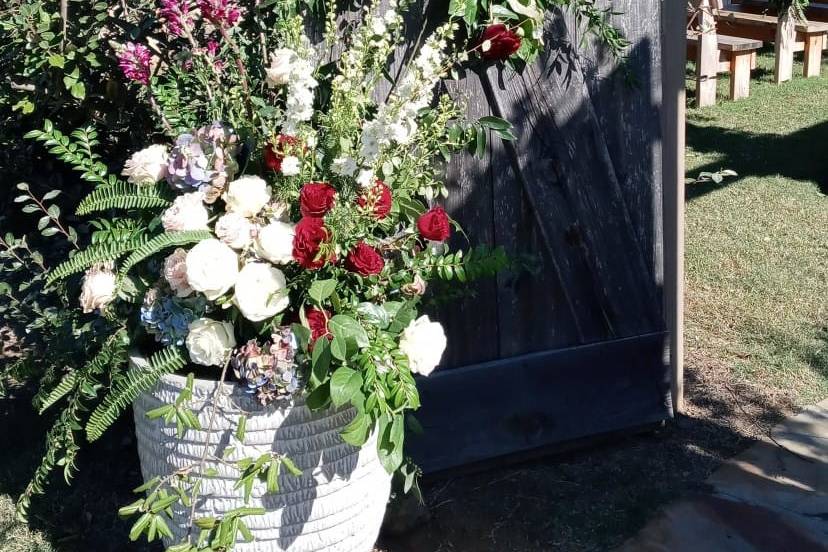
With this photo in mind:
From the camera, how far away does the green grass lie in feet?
13.7

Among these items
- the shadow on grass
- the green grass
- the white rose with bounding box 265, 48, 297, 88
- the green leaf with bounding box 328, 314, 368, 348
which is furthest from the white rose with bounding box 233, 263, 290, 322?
the shadow on grass

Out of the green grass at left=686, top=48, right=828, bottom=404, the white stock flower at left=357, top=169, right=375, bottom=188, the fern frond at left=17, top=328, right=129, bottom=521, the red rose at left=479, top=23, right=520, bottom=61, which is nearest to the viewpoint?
the white stock flower at left=357, top=169, right=375, bottom=188

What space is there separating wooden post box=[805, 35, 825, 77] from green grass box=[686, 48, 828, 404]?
4.20 feet

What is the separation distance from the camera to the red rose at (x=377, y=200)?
7.00ft

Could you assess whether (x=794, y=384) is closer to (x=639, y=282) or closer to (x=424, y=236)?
(x=639, y=282)

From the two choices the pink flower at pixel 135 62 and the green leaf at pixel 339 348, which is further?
the pink flower at pixel 135 62

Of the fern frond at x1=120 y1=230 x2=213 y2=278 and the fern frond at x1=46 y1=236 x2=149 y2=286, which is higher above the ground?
the fern frond at x1=120 y1=230 x2=213 y2=278

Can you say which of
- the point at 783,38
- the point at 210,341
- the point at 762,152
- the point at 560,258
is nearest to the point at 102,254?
the point at 210,341

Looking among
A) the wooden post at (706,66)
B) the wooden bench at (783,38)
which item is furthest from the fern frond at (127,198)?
the wooden bench at (783,38)

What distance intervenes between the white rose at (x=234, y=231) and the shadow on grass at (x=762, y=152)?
15.2 ft

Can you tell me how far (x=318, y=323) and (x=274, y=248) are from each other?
21cm

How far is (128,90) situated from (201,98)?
0.42 m

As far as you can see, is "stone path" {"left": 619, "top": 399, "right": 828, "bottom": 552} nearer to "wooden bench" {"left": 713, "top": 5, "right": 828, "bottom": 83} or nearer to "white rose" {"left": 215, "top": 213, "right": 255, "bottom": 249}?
"white rose" {"left": 215, "top": 213, "right": 255, "bottom": 249}

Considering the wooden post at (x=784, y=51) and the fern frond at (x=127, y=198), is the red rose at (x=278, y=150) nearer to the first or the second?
the fern frond at (x=127, y=198)
